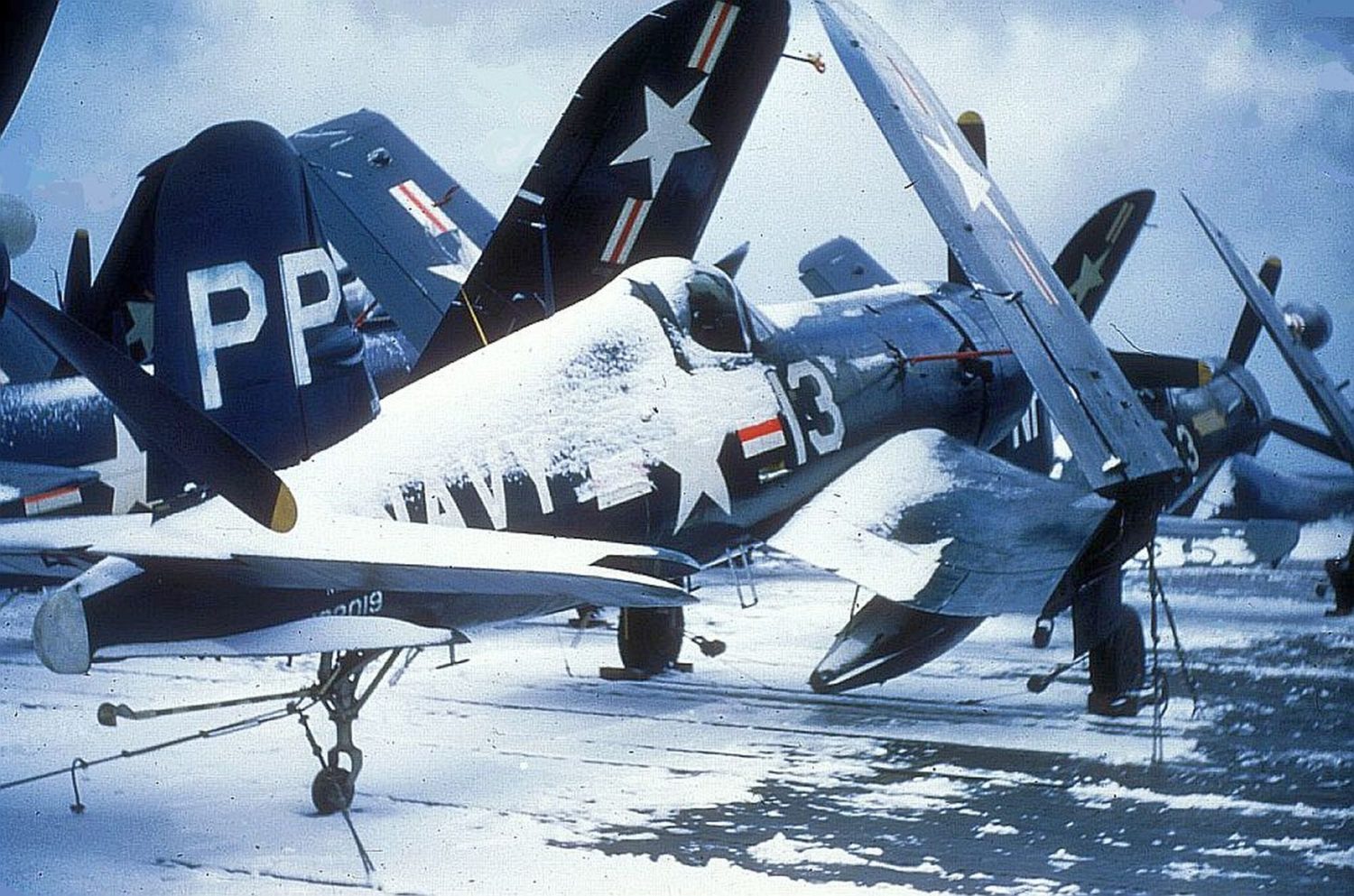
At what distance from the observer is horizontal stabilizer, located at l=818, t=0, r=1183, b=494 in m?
3.65

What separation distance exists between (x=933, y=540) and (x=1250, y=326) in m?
1.48

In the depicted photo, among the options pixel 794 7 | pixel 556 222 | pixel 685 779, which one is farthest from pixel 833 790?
pixel 794 7

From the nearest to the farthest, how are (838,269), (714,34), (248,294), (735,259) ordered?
(248,294) → (714,34) → (735,259) → (838,269)

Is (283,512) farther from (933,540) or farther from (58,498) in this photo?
(933,540)

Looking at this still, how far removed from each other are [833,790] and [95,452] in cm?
204

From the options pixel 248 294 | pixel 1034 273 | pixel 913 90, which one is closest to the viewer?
pixel 248 294

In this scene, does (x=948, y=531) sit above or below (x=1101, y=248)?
below

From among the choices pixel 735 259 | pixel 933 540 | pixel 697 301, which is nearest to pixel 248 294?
pixel 697 301

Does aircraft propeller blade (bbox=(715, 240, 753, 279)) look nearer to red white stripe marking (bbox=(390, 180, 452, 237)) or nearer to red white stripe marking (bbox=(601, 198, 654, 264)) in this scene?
red white stripe marking (bbox=(601, 198, 654, 264))

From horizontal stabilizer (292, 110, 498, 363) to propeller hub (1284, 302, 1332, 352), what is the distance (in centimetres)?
278

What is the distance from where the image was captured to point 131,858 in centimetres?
297

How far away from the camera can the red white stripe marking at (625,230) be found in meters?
4.56

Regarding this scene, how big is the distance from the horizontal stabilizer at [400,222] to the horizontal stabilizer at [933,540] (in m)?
1.80

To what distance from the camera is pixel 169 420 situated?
2547mm
